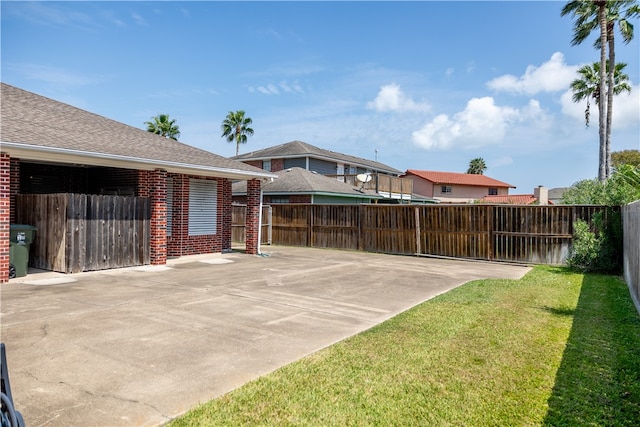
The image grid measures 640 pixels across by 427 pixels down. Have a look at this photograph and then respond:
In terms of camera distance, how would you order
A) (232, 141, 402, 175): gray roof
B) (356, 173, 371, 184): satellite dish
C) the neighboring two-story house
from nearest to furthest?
(356, 173, 371, 184): satellite dish → the neighboring two-story house → (232, 141, 402, 175): gray roof

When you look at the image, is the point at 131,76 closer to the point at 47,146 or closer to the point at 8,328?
the point at 47,146

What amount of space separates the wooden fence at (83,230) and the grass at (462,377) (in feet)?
26.5

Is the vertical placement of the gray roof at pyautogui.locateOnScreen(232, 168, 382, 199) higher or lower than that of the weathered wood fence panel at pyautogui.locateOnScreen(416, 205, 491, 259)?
higher

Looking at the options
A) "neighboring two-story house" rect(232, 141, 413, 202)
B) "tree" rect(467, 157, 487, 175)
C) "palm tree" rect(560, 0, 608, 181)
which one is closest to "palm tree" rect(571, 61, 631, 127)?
"palm tree" rect(560, 0, 608, 181)

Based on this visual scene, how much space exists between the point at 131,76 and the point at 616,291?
16168 millimetres

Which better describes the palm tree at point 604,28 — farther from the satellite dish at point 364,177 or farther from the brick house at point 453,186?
the brick house at point 453,186

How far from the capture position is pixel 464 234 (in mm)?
15266

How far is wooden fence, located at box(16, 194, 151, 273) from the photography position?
33.3ft

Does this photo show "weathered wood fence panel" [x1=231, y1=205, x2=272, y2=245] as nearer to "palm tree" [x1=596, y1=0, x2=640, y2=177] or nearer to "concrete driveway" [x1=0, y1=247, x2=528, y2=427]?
"concrete driveway" [x1=0, y1=247, x2=528, y2=427]

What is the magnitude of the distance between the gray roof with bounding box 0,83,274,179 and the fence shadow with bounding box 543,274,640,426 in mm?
10117

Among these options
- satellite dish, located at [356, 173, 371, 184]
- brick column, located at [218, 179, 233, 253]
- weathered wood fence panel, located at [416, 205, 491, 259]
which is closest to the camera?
weathered wood fence panel, located at [416, 205, 491, 259]

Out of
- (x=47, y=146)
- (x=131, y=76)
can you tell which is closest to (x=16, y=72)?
(x=131, y=76)

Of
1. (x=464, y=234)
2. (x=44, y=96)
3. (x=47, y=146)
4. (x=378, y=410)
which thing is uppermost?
(x=44, y=96)

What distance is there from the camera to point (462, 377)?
13.7 feet
